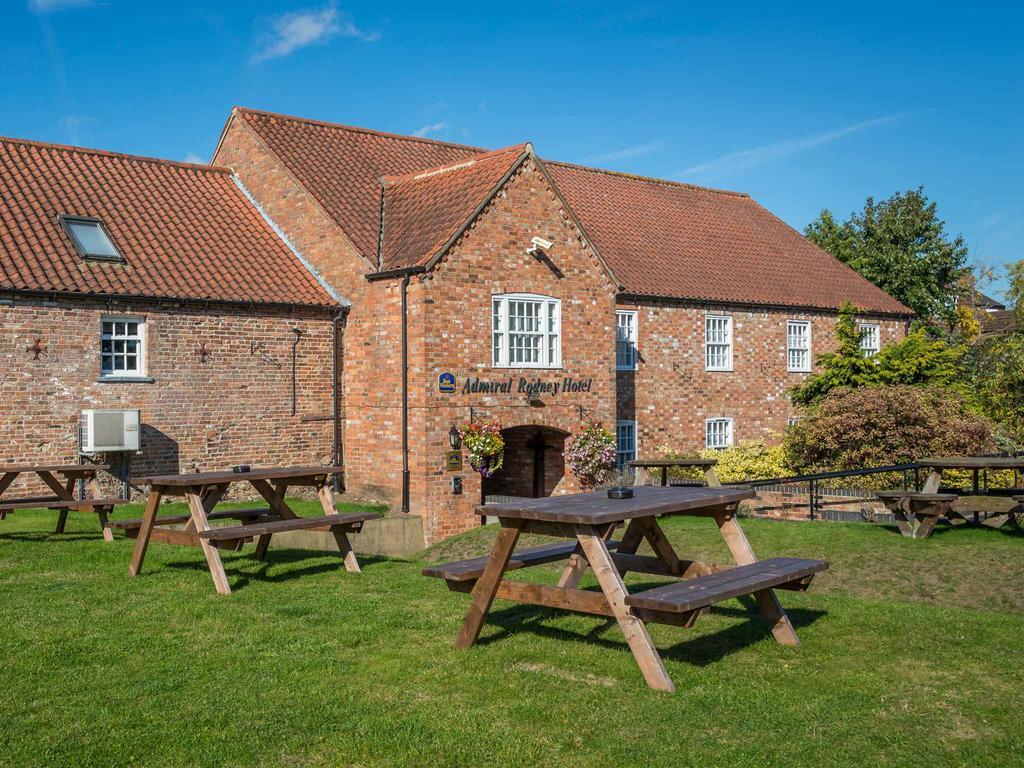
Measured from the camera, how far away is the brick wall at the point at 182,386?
58.5 feet

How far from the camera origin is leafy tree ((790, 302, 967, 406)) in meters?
25.9

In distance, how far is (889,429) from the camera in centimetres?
2180

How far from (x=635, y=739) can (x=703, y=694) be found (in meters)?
1.03

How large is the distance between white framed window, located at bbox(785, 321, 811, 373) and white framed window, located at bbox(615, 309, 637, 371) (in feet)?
19.2

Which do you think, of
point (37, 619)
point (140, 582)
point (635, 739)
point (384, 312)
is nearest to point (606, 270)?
point (384, 312)

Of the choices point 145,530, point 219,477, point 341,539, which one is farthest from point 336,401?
Answer: point 219,477

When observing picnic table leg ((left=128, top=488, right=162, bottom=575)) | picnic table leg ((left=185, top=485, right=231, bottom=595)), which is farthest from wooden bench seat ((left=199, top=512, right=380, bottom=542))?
picnic table leg ((left=128, top=488, right=162, bottom=575))

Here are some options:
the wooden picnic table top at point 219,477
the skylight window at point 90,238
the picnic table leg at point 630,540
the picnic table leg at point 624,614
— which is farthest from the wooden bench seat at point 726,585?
the skylight window at point 90,238

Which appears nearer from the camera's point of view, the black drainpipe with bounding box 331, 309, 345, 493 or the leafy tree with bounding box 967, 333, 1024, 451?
the black drainpipe with bounding box 331, 309, 345, 493

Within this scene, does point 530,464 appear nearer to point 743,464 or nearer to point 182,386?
point 743,464

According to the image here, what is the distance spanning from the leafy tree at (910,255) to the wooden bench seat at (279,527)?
94.4 ft

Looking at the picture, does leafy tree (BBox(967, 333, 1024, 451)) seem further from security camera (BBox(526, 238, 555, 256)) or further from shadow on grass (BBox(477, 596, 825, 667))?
shadow on grass (BBox(477, 596, 825, 667))

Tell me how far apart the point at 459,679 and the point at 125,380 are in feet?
44.3

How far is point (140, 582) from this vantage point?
1073 centimetres
